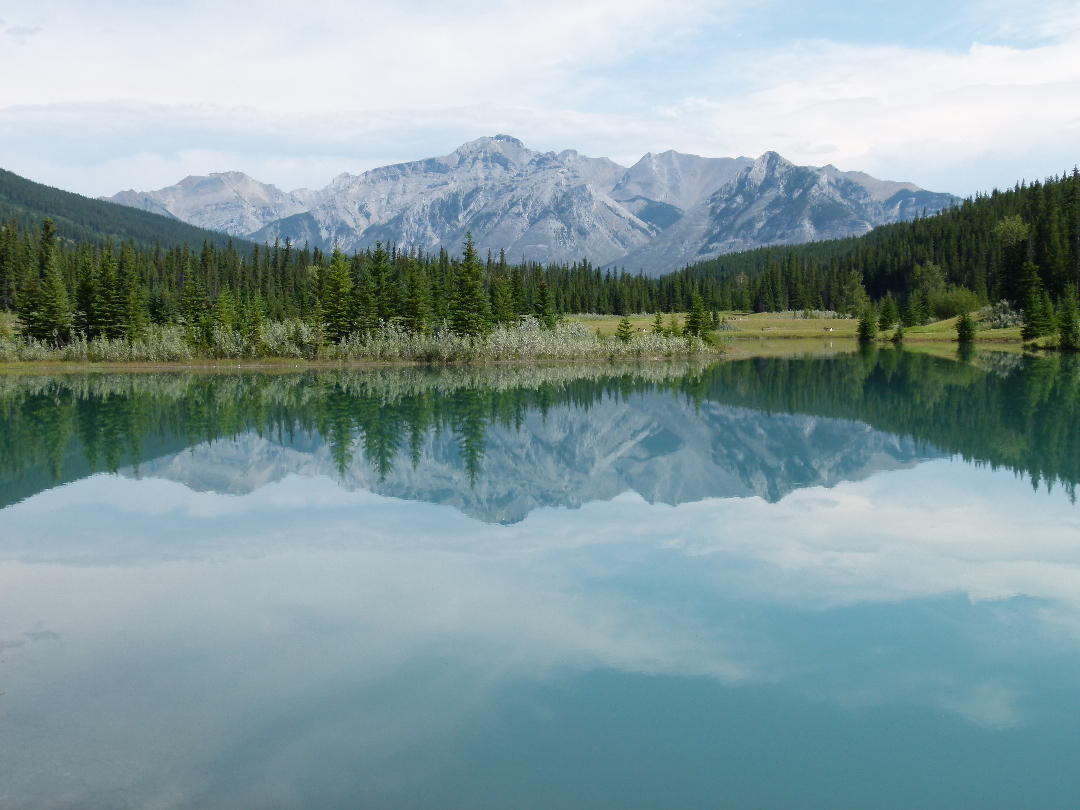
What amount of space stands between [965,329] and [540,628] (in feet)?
324

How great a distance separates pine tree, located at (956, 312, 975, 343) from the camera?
95.1 meters

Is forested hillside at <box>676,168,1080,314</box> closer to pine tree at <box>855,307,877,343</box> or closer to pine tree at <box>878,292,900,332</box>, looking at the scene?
pine tree at <box>878,292,900,332</box>

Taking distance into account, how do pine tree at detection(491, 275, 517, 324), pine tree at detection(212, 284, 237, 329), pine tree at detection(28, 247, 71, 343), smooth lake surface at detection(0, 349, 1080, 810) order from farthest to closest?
pine tree at detection(491, 275, 517, 324), pine tree at detection(212, 284, 237, 329), pine tree at detection(28, 247, 71, 343), smooth lake surface at detection(0, 349, 1080, 810)

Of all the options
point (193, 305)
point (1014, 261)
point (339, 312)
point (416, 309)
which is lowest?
point (339, 312)

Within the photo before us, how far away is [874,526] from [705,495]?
4.30 metres

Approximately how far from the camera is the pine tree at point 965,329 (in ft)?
312

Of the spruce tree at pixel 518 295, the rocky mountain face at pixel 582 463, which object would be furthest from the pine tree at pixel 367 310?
the rocky mountain face at pixel 582 463

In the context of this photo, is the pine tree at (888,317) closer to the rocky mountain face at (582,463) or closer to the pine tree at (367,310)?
the pine tree at (367,310)

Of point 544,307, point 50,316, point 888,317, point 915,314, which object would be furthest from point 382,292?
point 915,314

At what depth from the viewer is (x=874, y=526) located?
16.1 m

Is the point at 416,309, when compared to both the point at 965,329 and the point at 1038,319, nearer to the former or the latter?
the point at 1038,319

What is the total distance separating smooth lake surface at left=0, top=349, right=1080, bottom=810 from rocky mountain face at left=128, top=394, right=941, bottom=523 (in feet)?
0.62

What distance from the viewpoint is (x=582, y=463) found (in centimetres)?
2491

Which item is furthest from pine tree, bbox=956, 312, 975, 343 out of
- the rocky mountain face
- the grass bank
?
the rocky mountain face
